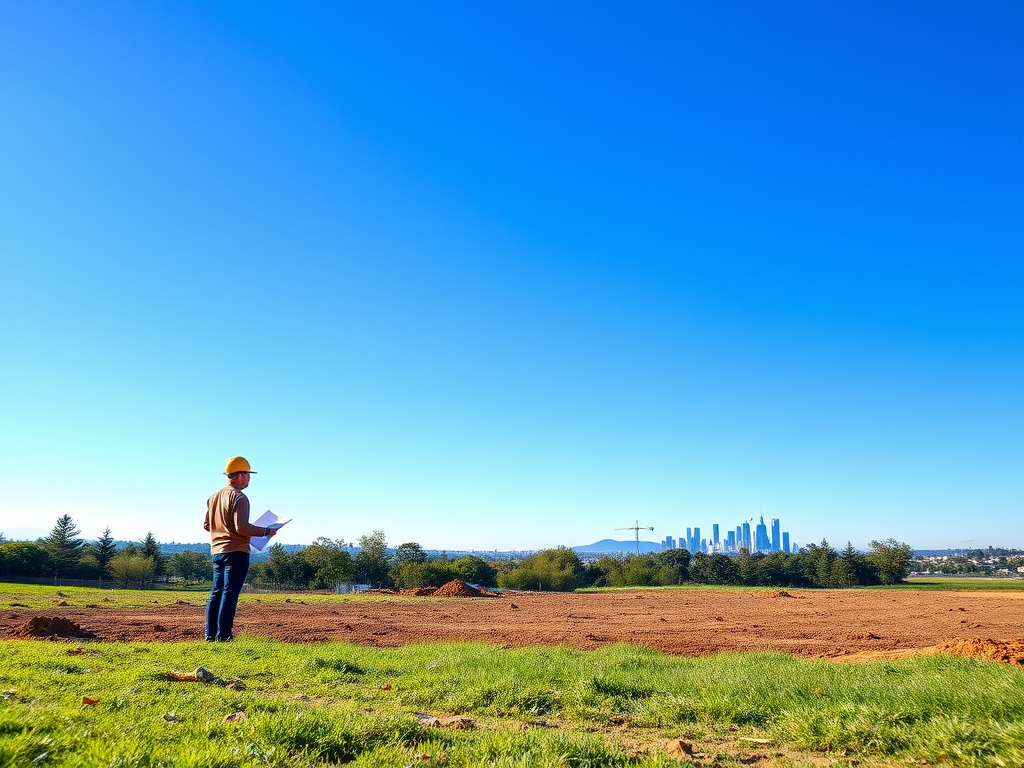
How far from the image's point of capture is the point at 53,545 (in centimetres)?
9769

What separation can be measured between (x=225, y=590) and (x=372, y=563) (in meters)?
83.3

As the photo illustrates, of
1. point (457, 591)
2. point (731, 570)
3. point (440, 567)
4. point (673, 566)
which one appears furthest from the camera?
point (673, 566)

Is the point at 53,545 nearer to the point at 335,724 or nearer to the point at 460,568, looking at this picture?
the point at 460,568

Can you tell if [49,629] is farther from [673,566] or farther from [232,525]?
[673,566]

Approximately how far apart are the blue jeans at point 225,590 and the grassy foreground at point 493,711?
1400mm

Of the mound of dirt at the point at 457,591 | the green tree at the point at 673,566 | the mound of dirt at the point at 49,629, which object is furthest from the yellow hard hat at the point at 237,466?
the green tree at the point at 673,566

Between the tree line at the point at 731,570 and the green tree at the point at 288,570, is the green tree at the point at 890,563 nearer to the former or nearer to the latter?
the tree line at the point at 731,570

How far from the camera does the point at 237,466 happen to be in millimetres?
11070

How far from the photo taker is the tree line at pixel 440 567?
7931 centimetres

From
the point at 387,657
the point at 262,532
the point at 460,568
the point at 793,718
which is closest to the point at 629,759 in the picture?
the point at 793,718

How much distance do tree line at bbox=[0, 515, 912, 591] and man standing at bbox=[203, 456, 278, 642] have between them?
214 ft

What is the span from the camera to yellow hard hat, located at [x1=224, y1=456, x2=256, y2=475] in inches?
433

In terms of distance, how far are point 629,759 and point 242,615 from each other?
19.8 m

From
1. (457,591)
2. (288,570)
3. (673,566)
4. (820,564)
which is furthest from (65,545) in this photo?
(820,564)
